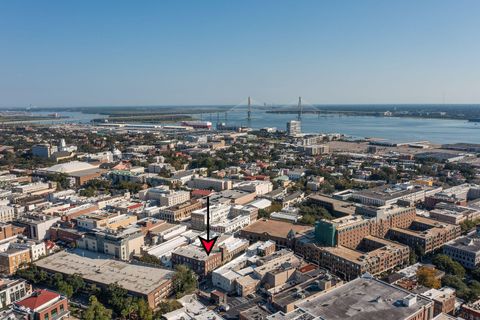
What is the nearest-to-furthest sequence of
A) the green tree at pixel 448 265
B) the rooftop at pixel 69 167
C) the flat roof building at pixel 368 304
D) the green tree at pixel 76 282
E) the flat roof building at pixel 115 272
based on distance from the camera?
1. the flat roof building at pixel 368 304
2. the flat roof building at pixel 115 272
3. the green tree at pixel 76 282
4. the green tree at pixel 448 265
5. the rooftop at pixel 69 167

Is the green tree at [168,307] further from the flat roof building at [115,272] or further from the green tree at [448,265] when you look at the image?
the green tree at [448,265]

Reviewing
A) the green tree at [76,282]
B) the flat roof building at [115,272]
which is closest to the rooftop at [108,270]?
the flat roof building at [115,272]

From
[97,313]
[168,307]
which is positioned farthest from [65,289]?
[168,307]

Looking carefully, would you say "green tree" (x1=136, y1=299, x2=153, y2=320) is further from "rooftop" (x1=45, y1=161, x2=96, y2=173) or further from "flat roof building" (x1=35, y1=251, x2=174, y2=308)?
"rooftop" (x1=45, y1=161, x2=96, y2=173)

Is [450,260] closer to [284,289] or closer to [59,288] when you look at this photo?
[284,289]

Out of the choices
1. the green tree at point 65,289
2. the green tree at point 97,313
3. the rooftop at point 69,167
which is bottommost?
the green tree at point 65,289

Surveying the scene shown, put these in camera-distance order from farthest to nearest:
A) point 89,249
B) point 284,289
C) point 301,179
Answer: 1. point 301,179
2. point 89,249
3. point 284,289

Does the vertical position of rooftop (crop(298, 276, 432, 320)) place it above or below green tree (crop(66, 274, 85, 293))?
above

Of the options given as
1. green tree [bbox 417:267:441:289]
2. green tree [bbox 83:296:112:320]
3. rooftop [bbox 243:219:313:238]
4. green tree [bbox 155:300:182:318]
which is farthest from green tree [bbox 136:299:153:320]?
green tree [bbox 417:267:441:289]

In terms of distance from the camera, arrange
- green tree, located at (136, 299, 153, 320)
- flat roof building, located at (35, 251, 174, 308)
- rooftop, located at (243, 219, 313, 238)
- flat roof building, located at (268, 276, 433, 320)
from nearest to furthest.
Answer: flat roof building, located at (268, 276, 433, 320), green tree, located at (136, 299, 153, 320), flat roof building, located at (35, 251, 174, 308), rooftop, located at (243, 219, 313, 238)

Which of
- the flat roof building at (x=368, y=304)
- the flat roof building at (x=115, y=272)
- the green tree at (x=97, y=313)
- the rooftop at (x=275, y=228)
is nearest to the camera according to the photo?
the flat roof building at (x=368, y=304)

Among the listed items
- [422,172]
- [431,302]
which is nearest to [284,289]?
[431,302]
